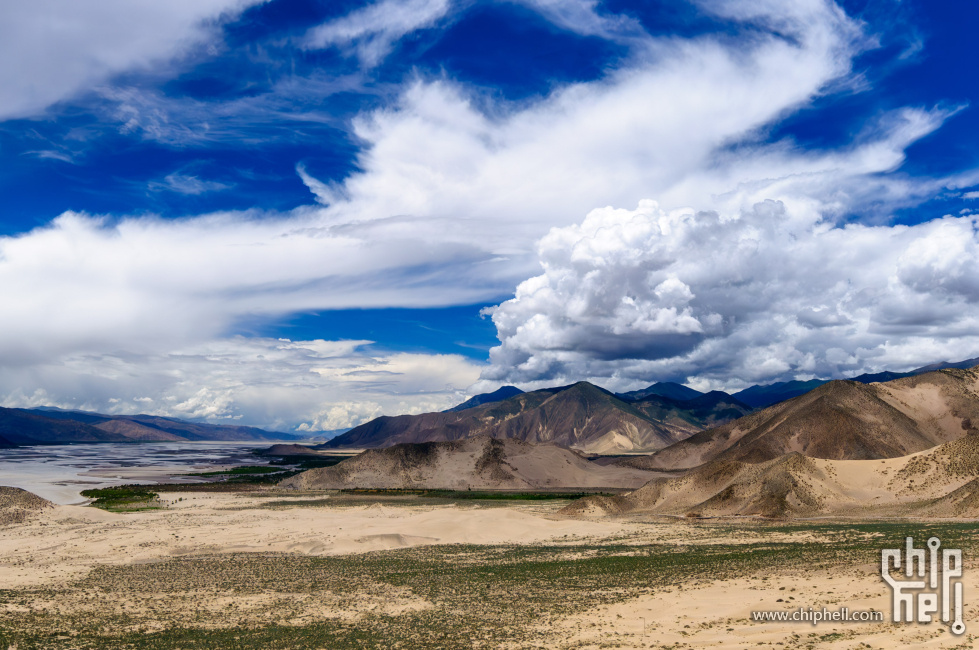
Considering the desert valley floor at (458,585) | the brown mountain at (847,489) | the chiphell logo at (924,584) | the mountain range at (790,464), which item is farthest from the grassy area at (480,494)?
the chiphell logo at (924,584)

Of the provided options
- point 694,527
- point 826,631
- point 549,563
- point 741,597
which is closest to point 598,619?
point 741,597

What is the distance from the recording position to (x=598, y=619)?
26.7 m

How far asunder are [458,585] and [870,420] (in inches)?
4901

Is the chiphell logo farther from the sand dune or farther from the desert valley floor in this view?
the sand dune

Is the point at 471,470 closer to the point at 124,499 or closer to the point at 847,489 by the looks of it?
the point at 124,499

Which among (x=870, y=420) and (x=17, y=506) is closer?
(x=17, y=506)

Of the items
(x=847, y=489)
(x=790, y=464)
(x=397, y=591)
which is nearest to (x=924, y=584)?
(x=397, y=591)

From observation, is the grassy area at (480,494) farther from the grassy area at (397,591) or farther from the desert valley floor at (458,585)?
the grassy area at (397,591)

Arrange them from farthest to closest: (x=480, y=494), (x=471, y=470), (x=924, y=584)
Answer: (x=471, y=470) → (x=480, y=494) → (x=924, y=584)

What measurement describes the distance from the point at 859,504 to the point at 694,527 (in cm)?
2257

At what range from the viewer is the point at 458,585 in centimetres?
3612

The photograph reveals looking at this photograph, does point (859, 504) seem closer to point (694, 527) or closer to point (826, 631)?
point (694, 527)

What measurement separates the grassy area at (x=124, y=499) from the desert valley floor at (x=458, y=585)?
30.9m

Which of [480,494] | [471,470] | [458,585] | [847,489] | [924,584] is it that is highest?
[924,584]
